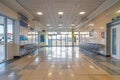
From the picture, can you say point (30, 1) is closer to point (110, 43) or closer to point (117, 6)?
point (117, 6)

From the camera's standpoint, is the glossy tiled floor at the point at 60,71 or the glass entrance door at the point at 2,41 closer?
the glossy tiled floor at the point at 60,71

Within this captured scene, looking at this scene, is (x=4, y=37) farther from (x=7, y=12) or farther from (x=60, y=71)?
(x=60, y=71)

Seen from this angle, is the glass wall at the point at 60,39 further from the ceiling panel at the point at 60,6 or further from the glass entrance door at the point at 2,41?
the glass entrance door at the point at 2,41

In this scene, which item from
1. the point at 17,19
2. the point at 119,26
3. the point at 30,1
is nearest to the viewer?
the point at 30,1

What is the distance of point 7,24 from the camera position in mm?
8984

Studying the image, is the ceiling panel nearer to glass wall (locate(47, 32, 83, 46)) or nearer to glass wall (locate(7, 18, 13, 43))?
glass wall (locate(7, 18, 13, 43))

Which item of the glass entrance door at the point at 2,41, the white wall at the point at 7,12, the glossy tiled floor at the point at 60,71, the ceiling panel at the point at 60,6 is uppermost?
the ceiling panel at the point at 60,6

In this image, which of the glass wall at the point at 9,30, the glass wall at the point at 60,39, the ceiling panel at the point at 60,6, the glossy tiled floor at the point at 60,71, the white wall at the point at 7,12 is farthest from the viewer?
the glass wall at the point at 60,39

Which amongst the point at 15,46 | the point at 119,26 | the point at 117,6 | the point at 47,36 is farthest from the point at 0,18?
the point at 47,36

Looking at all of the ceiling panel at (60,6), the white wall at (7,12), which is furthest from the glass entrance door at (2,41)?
the ceiling panel at (60,6)

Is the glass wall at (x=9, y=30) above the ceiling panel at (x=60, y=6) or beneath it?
beneath

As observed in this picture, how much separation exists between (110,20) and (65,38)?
62.1 ft

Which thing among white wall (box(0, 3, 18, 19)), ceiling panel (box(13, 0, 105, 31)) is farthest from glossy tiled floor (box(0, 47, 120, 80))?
ceiling panel (box(13, 0, 105, 31))

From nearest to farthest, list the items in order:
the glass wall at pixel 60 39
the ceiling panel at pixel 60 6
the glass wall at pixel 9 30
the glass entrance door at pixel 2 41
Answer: the ceiling panel at pixel 60 6 → the glass entrance door at pixel 2 41 → the glass wall at pixel 9 30 → the glass wall at pixel 60 39
